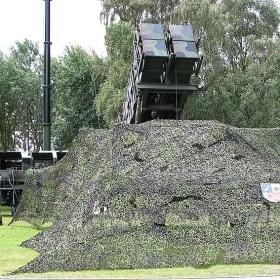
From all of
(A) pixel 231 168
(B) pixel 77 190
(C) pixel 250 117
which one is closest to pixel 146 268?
(A) pixel 231 168

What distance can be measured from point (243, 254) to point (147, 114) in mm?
6664

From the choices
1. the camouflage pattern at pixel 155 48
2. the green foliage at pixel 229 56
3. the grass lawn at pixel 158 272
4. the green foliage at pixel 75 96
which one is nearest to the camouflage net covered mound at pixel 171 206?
the grass lawn at pixel 158 272

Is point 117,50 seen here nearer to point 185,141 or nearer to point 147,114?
point 147,114

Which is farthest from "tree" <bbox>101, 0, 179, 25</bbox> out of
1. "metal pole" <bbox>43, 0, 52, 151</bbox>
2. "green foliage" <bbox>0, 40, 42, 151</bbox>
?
"green foliage" <bbox>0, 40, 42, 151</bbox>

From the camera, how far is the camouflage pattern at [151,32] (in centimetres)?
1501

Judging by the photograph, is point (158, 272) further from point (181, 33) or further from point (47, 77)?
point (47, 77)

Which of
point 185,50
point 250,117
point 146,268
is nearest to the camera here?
point 146,268

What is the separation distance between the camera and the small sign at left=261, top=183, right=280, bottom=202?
1102 centimetres

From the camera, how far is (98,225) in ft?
34.2

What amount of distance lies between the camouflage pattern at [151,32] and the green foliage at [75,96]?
2046cm

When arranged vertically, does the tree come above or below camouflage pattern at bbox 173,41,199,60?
above

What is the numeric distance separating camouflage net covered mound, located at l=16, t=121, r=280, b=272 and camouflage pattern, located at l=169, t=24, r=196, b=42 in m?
3.09

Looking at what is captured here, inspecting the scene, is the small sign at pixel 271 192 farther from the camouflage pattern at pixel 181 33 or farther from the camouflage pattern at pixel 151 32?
the camouflage pattern at pixel 151 32

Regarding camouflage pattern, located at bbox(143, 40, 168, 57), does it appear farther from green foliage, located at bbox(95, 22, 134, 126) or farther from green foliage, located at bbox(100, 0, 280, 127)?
green foliage, located at bbox(95, 22, 134, 126)
